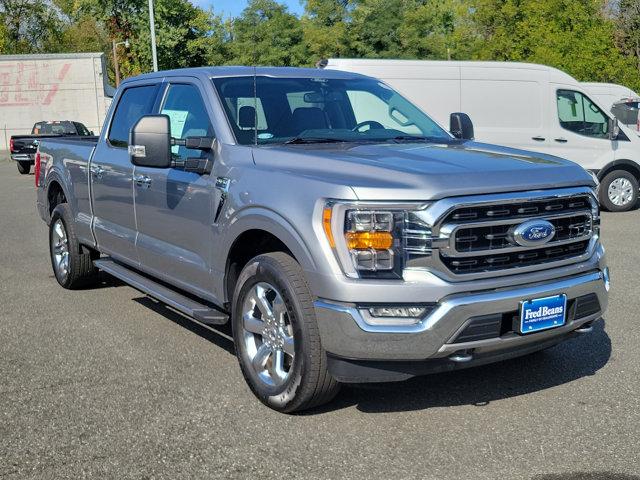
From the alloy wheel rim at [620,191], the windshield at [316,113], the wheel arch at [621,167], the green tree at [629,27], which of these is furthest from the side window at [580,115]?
the green tree at [629,27]

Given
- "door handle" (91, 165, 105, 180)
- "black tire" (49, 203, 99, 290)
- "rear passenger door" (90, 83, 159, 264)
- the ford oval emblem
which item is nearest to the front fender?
the ford oval emblem

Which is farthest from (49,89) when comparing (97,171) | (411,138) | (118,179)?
(411,138)

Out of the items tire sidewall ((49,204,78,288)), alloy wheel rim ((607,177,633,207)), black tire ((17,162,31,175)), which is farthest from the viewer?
black tire ((17,162,31,175))

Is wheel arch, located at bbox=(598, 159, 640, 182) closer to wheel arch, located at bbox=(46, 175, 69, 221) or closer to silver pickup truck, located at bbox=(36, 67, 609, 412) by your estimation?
silver pickup truck, located at bbox=(36, 67, 609, 412)

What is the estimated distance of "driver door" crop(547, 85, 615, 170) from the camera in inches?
546

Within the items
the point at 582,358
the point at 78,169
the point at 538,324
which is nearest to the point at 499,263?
the point at 538,324

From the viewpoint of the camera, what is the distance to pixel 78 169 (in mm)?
7152

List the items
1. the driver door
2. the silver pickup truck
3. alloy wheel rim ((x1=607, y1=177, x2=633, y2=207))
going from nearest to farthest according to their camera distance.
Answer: the silver pickup truck, the driver door, alloy wheel rim ((x1=607, y1=177, x2=633, y2=207))

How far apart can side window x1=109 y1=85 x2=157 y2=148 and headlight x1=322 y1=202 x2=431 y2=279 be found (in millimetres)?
2764

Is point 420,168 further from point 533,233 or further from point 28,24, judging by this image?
point 28,24

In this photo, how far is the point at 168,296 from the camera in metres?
5.48

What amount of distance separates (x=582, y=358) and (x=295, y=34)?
41893mm

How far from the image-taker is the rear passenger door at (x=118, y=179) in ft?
20.1

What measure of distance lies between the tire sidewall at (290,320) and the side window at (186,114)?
1.02m
